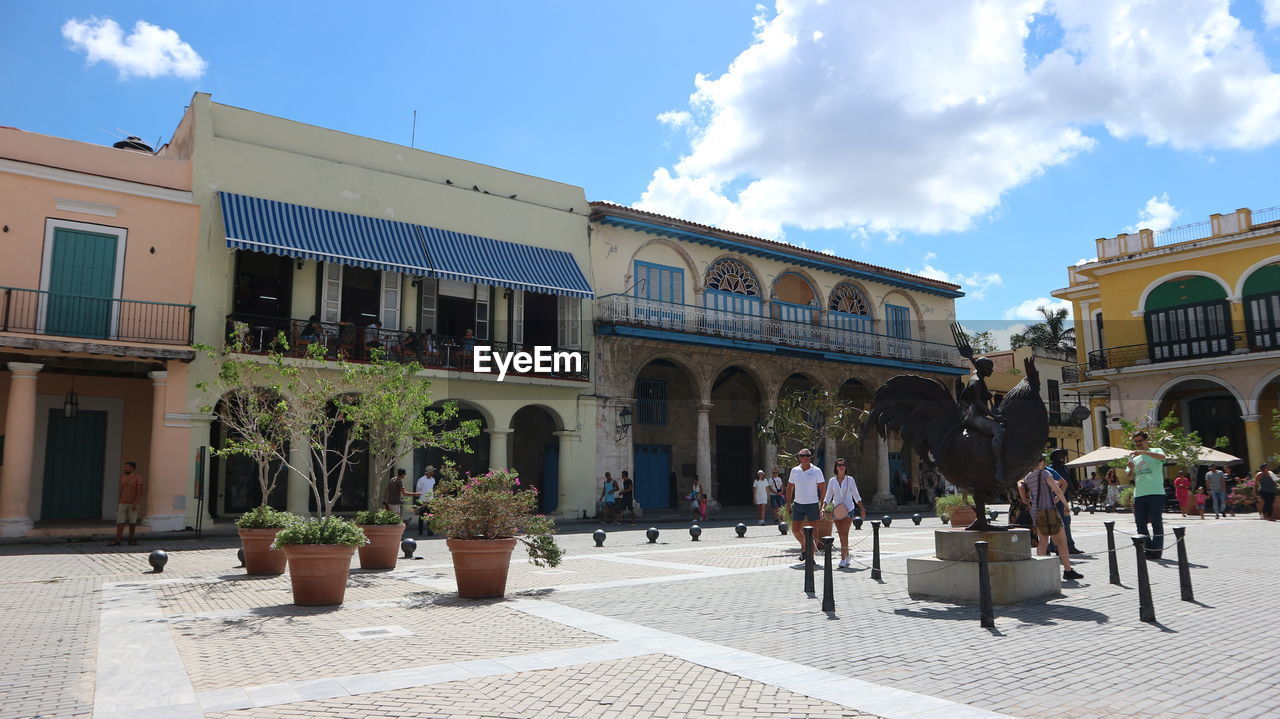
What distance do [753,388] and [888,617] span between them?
2123 cm

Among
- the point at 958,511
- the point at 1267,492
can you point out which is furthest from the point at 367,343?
the point at 1267,492

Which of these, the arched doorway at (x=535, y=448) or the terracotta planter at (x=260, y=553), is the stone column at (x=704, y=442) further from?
the terracotta planter at (x=260, y=553)

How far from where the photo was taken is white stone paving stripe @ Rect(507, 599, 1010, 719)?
171 inches

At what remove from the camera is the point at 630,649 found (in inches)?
234

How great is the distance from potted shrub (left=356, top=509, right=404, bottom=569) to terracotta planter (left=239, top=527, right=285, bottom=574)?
108 cm

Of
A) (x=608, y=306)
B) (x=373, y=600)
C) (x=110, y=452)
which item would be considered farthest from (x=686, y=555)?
(x=110, y=452)

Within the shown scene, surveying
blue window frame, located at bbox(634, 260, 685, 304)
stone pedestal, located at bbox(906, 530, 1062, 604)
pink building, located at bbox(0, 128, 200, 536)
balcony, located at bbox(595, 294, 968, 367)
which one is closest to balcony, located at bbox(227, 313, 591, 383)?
pink building, located at bbox(0, 128, 200, 536)

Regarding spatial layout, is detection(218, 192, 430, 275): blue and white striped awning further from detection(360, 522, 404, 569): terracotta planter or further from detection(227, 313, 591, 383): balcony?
detection(360, 522, 404, 569): terracotta planter

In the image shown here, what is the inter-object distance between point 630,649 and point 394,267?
46.6 ft

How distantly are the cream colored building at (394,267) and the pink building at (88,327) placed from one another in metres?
0.60

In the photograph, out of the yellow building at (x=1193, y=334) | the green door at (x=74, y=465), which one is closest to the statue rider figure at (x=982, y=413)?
the green door at (x=74, y=465)

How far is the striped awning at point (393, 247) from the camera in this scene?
17.2 metres

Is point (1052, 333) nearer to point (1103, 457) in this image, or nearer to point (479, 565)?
point (1103, 457)

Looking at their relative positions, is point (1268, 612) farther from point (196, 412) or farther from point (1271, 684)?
point (196, 412)
